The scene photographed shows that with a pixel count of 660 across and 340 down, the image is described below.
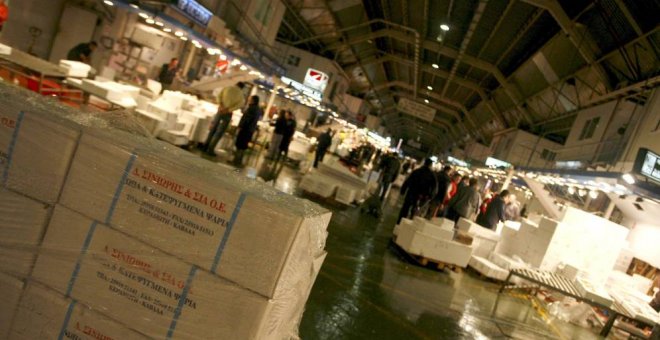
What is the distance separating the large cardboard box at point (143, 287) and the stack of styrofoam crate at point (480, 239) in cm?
996

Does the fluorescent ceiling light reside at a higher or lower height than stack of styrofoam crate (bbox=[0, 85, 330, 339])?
higher

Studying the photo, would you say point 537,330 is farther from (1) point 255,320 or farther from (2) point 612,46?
(2) point 612,46

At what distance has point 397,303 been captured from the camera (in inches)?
284

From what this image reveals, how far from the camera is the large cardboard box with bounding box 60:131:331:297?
2.63 metres

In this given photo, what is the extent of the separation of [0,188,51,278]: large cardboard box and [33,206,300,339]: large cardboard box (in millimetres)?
58

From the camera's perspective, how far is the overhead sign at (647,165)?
35.9ft

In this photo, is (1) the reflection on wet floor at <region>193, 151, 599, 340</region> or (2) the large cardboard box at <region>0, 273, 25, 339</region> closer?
(2) the large cardboard box at <region>0, 273, 25, 339</region>

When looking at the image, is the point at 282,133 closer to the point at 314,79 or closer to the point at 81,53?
the point at 81,53

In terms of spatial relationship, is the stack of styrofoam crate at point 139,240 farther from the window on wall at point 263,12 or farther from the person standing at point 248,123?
the window on wall at point 263,12

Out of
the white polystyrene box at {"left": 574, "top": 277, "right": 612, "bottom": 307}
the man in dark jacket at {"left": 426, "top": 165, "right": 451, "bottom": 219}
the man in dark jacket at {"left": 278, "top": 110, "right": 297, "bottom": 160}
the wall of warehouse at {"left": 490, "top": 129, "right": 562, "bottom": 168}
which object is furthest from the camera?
the wall of warehouse at {"left": 490, "top": 129, "right": 562, "bottom": 168}

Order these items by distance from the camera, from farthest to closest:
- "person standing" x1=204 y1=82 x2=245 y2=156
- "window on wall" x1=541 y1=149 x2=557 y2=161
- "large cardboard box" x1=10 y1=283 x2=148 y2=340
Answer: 1. "window on wall" x1=541 y1=149 x2=557 y2=161
2. "person standing" x1=204 y1=82 x2=245 y2=156
3. "large cardboard box" x1=10 y1=283 x2=148 y2=340

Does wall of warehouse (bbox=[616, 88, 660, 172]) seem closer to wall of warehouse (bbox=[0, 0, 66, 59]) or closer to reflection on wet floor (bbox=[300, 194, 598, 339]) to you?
reflection on wet floor (bbox=[300, 194, 598, 339])

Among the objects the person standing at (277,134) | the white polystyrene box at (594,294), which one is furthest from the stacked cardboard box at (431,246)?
the person standing at (277,134)

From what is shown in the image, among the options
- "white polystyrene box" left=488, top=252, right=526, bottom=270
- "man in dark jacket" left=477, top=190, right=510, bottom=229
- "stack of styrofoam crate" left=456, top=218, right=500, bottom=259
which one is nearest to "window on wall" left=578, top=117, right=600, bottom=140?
"man in dark jacket" left=477, top=190, right=510, bottom=229
